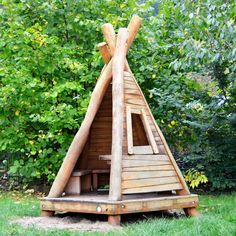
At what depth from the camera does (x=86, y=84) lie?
31.4 feet

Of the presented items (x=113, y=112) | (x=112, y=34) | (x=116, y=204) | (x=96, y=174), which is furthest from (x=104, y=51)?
(x=116, y=204)

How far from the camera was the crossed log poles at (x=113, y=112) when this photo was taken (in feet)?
18.1

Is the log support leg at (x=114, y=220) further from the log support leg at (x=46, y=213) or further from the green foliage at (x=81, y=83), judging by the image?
the green foliage at (x=81, y=83)

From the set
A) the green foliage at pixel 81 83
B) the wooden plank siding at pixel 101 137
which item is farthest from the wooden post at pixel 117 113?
the green foliage at pixel 81 83

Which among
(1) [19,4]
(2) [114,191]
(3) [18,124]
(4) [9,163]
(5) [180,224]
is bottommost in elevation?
(5) [180,224]

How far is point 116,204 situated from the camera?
5.27 m

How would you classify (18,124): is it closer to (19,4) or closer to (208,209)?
(19,4)

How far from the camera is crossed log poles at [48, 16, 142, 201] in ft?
18.1

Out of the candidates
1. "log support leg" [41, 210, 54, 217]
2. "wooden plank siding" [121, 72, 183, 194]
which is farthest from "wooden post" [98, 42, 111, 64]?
"log support leg" [41, 210, 54, 217]

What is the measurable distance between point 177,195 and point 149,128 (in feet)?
3.35

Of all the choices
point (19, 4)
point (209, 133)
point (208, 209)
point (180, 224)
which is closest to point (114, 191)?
point (180, 224)

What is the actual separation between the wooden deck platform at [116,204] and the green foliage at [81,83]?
2697mm

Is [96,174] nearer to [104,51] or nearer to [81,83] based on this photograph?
[104,51]

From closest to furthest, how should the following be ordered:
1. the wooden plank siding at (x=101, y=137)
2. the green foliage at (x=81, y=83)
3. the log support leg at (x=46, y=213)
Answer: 1. the log support leg at (x=46, y=213)
2. the wooden plank siding at (x=101, y=137)
3. the green foliage at (x=81, y=83)
